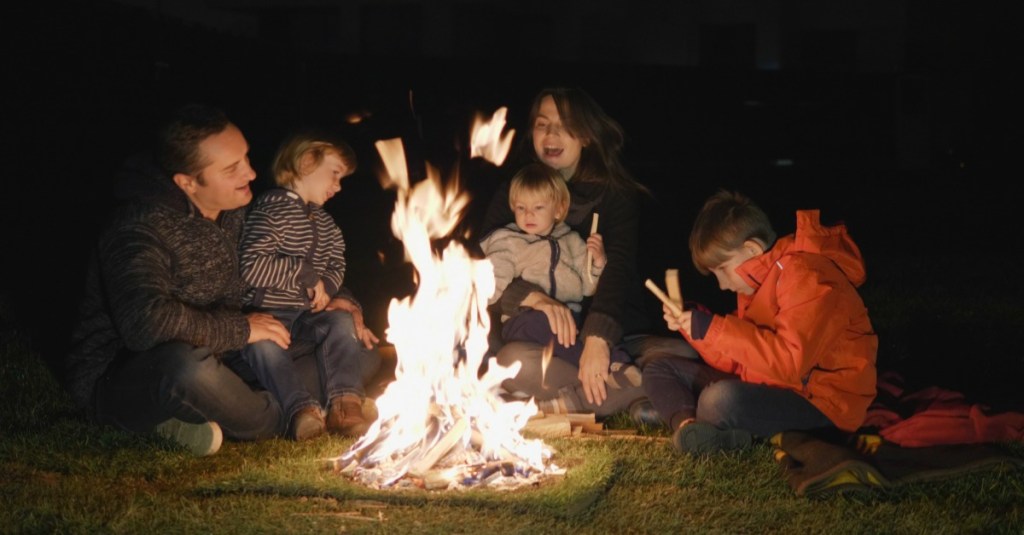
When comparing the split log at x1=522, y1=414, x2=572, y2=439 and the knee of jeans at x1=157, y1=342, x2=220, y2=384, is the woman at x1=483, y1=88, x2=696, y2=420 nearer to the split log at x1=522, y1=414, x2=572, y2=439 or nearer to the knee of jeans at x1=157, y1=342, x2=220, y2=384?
the split log at x1=522, y1=414, x2=572, y2=439

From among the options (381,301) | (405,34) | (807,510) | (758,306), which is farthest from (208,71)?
(405,34)

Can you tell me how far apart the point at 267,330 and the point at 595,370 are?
1654 millimetres

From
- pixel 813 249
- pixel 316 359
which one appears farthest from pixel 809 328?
pixel 316 359

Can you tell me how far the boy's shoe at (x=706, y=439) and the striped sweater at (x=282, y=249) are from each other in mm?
2104

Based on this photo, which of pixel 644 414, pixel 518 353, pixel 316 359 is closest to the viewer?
pixel 644 414

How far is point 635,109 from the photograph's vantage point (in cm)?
2267

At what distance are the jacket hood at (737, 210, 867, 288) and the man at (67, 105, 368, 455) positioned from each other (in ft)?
7.47

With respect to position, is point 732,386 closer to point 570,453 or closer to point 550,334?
point 570,453

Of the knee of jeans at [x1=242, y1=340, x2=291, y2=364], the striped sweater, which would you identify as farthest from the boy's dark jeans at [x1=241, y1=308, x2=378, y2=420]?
the striped sweater

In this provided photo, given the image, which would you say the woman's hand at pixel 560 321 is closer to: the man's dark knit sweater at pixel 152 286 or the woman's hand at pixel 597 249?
the woman's hand at pixel 597 249

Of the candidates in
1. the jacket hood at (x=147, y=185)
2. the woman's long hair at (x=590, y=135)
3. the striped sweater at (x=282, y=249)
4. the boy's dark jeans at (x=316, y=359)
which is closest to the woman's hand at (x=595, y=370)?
the woman's long hair at (x=590, y=135)

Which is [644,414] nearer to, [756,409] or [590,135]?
[756,409]

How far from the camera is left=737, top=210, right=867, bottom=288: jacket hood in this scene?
215 inches

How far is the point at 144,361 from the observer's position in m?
5.37
